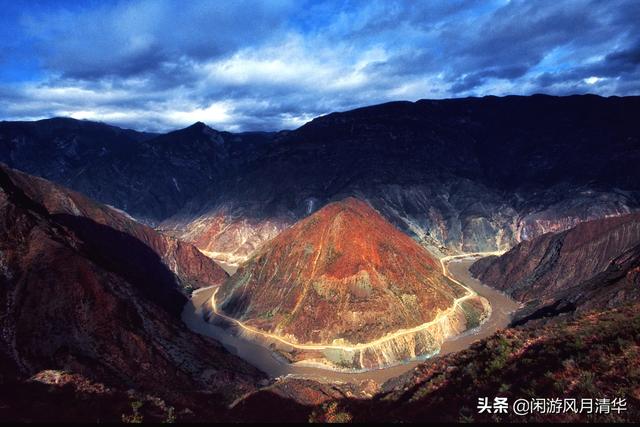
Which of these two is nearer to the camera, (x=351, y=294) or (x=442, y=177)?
(x=351, y=294)

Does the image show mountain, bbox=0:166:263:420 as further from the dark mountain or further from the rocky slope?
the dark mountain

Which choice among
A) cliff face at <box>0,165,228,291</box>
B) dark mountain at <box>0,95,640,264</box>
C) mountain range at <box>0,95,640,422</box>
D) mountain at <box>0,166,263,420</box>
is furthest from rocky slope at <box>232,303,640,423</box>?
dark mountain at <box>0,95,640,264</box>

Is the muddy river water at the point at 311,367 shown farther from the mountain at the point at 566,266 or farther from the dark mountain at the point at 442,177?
the dark mountain at the point at 442,177

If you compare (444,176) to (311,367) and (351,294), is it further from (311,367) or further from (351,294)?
(311,367)

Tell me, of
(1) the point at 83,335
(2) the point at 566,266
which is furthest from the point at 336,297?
(2) the point at 566,266

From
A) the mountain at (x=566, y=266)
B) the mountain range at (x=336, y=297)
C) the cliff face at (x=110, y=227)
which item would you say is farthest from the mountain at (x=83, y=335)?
the mountain at (x=566, y=266)

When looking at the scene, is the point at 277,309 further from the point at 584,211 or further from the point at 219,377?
the point at 584,211
